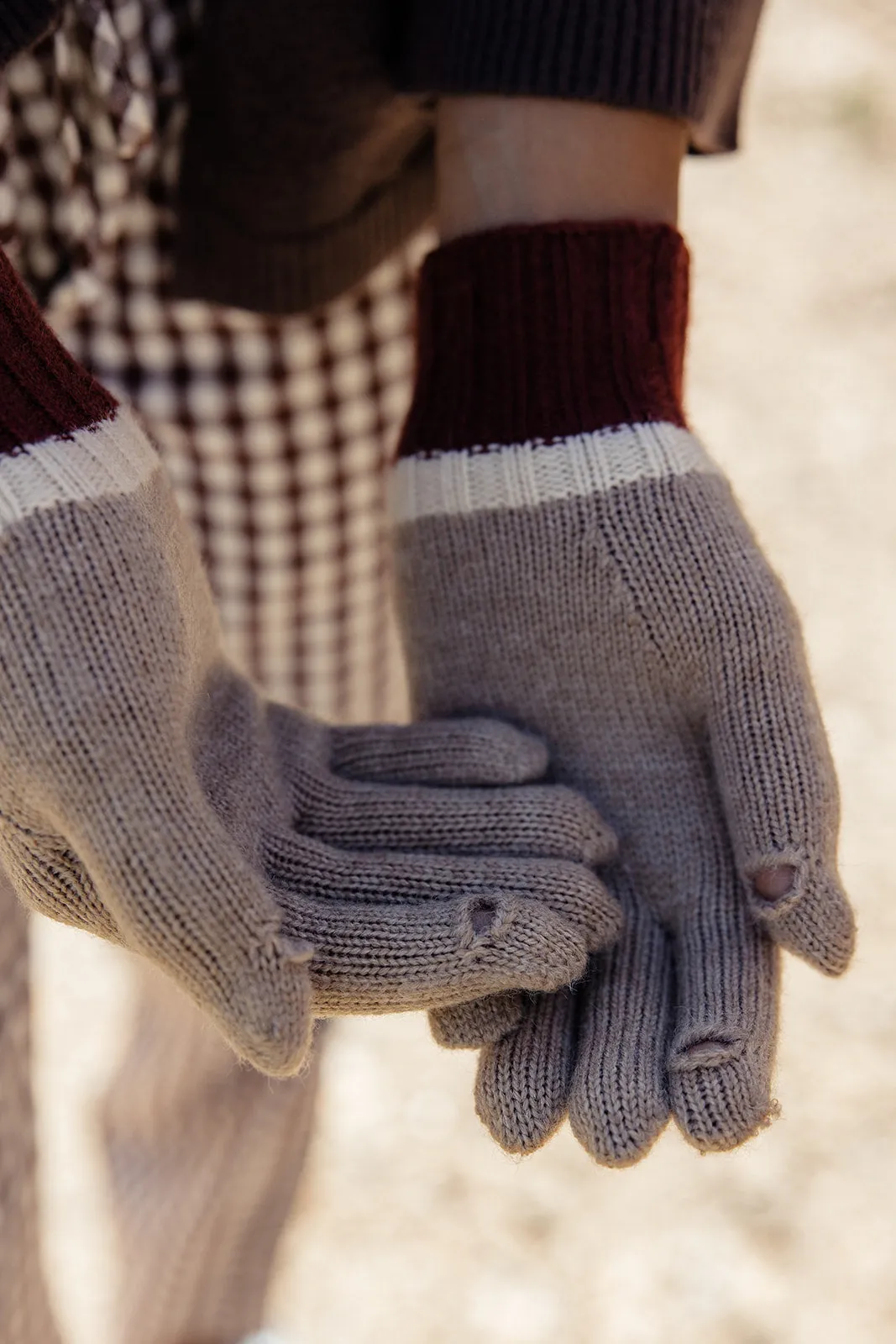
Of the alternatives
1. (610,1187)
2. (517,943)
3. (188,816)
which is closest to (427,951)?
(517,943)

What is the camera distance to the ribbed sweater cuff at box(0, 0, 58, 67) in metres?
0.72

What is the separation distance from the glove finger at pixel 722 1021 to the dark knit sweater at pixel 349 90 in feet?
1.63

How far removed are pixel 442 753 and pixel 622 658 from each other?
13 cm

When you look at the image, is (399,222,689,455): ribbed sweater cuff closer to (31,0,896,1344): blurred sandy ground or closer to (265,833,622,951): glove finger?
(265,833,622,951): glove finger

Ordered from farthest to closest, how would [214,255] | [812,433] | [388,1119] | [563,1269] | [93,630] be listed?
[812,433]
[388,1119]
[563,1269]
[214,255]
[93,630]

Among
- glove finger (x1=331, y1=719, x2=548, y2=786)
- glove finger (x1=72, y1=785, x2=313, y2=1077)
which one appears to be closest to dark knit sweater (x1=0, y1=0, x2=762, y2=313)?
glove finger (x1=331, y1=719, x2=548, y2=786)

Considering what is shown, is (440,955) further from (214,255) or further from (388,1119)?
(388,1119)

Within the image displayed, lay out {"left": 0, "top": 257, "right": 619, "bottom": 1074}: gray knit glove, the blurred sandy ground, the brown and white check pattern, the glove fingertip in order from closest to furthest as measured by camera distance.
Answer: {"left": 0, "top": 257, "right": 619, "bottom": 1074}: gray knit glove
the glove fingertip
the brown and white check pattern
the blurred sandy ground

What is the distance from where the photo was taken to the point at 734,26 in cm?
86

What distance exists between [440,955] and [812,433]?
192 centimetres

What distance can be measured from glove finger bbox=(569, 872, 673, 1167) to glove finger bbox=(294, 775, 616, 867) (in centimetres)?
6

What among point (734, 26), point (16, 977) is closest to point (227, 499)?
point (16, 977)

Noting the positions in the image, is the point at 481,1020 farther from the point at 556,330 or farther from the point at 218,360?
the point at 218,360

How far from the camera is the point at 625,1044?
0.75 m
